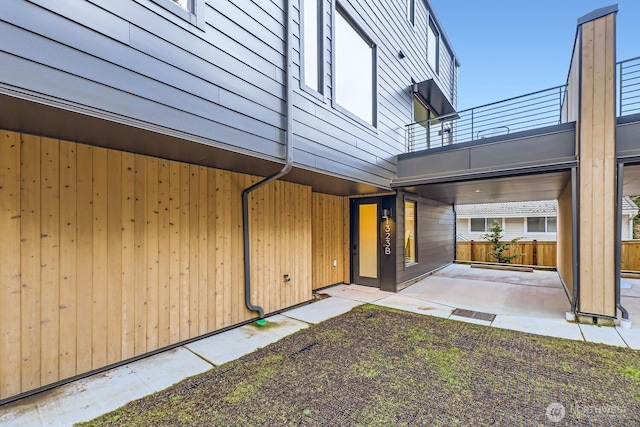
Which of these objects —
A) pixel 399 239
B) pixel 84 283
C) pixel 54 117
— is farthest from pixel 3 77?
pixel 399 239

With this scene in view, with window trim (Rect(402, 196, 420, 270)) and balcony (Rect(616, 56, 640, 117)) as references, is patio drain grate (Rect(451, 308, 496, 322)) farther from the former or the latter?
balcony (Rect(616, 56, 640, 117))

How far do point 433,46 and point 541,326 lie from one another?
8.70 m

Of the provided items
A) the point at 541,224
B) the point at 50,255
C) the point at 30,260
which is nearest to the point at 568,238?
the point at 50,255

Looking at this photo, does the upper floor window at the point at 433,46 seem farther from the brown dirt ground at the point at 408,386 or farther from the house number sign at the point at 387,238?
the brown dirt ground at the point at 408,386

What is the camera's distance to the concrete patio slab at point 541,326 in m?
3.88

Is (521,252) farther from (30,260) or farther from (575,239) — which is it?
(30,260)

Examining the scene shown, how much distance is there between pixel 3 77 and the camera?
1.72 metres

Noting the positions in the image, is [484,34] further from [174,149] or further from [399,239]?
[174,149]

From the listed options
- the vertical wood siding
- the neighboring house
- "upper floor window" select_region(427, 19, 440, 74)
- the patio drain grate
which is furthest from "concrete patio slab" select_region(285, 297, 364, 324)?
the neighboring house

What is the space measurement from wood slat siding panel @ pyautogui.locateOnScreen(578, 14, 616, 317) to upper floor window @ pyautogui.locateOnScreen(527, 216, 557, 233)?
42.9 ft

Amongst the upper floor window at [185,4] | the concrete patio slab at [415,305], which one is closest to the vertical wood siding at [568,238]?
the concrete patio slab at [415,305]

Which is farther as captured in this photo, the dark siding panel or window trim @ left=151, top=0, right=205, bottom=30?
the dark siding panel

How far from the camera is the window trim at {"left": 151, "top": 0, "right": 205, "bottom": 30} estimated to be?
2.51 metres

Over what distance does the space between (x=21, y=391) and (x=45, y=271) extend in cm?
99
